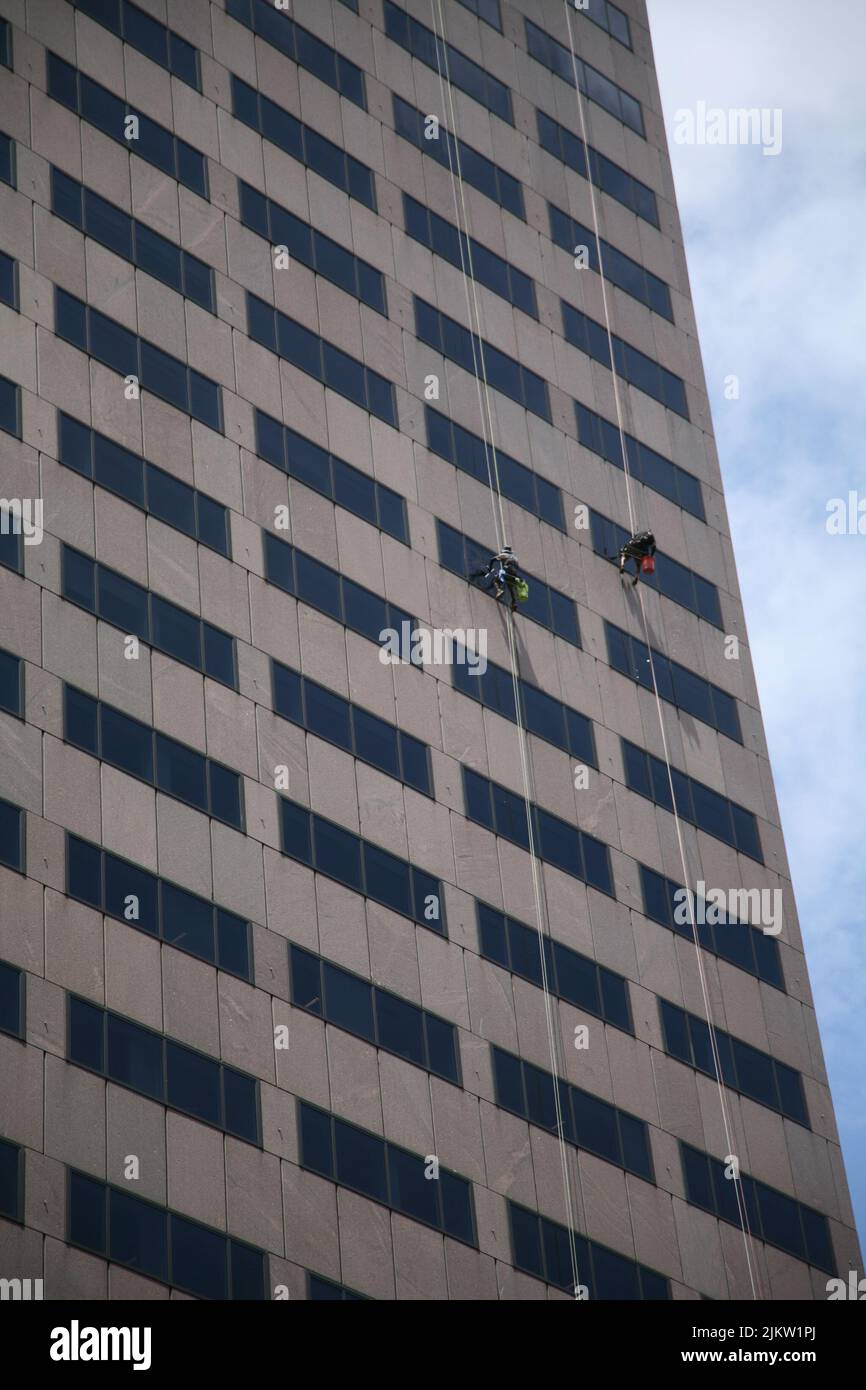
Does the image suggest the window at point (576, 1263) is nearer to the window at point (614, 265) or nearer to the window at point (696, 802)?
the window at point (696, 802)

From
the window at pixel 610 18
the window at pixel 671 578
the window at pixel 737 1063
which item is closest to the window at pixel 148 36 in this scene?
the window at pixel 671 578

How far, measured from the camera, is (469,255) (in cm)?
7250

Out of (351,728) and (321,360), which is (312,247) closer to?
(321,360)

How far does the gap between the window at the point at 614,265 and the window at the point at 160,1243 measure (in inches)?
1448

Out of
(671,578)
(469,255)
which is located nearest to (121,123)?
(469,255)

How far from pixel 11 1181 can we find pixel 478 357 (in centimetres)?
3144

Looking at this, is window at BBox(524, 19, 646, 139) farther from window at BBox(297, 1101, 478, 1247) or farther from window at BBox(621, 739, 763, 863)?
window at BBox(297, 1101, 478, 1247)

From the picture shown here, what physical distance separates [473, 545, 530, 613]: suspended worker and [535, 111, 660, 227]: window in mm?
17725

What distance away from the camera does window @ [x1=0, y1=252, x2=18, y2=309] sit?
58906 millimetres

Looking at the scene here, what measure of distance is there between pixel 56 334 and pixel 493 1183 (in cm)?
2345
